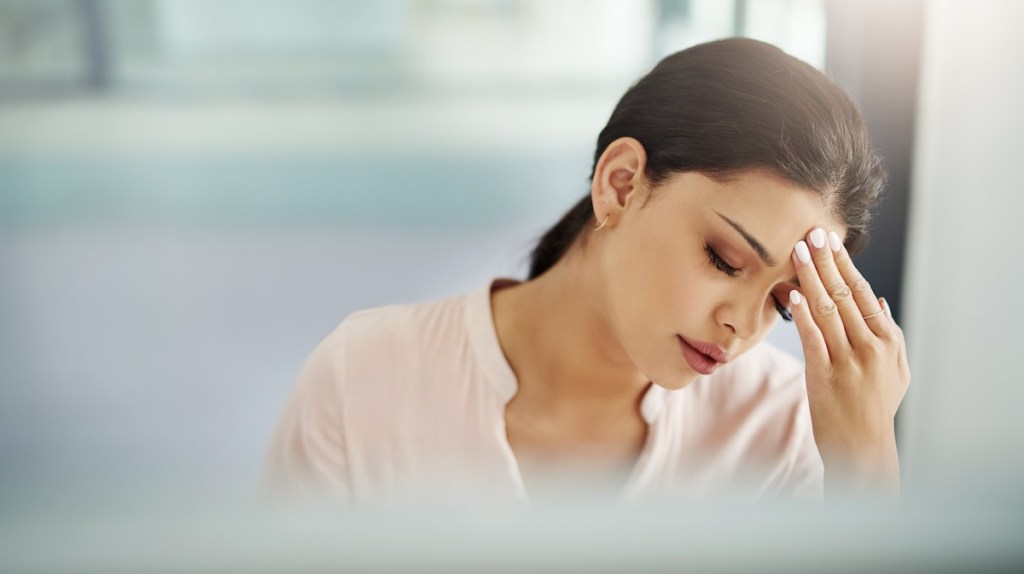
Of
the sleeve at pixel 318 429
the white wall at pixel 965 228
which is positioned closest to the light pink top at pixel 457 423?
the sleeve at pixel 318 429

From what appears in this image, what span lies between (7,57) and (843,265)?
49 centimetres

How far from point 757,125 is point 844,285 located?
12 centimetres

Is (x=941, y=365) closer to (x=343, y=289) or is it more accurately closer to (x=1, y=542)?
(x=343, y=289)

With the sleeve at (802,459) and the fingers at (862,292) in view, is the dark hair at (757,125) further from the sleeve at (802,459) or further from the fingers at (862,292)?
the sleeve at (802,459)

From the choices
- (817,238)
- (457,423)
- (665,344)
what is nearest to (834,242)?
(817,238)

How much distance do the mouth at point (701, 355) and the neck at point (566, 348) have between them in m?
0.09

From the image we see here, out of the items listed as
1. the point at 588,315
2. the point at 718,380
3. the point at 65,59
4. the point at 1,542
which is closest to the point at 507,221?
the point at 588,315

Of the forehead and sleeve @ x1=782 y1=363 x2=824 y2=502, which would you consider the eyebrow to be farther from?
sleeve @ x1=782 y1=363 x2=824 y2=502

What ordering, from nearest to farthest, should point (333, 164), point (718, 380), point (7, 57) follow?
point (7, 57)
point (333, 164)
point (718, 380)

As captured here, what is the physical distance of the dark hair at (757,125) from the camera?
0.52m

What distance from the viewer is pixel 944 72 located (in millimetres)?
659

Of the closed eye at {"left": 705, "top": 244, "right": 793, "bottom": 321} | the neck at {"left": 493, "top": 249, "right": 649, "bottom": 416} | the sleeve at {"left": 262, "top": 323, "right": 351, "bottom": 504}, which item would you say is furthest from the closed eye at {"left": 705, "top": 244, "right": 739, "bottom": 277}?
the sleeve at {"left": 262, "top": 323, "right": 351, "bottom": 504}

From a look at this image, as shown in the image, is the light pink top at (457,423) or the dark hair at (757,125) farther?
the light pink top at (457,423)

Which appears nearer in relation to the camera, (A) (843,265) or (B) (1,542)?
(B) (1,542)
